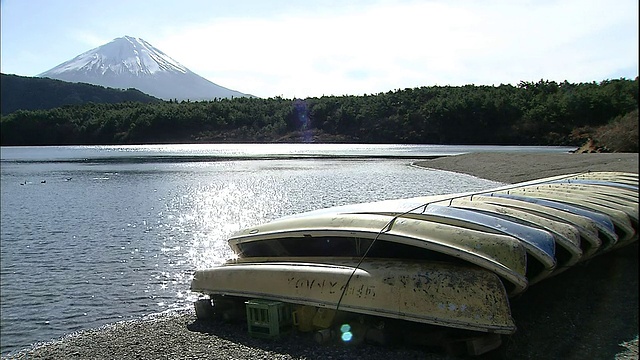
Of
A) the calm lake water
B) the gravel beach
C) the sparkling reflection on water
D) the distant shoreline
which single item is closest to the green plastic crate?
the gravel beach

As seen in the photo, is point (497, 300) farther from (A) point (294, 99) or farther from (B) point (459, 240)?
(A) point (294, 99)

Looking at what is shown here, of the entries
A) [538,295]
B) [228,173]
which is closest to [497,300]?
[538,295]

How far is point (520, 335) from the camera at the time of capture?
24.2 ft

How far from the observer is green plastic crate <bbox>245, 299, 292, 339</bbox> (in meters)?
7.62

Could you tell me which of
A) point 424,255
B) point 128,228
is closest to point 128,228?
point 128,228

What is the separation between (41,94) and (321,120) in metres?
104

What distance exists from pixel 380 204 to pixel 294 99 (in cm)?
12666

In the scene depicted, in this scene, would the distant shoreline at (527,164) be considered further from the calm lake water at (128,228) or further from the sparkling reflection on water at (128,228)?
the sparkling reflection on water at (128,228)

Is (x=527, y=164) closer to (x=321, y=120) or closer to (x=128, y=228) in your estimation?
(x=128, y=228)

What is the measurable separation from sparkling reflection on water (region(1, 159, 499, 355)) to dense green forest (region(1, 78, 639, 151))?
4062 centimetres

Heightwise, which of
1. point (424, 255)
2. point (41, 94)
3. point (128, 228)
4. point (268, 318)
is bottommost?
point (128, 228)

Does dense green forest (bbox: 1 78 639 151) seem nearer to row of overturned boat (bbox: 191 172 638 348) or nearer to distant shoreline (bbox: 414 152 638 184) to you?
distant shoreline (bbox: 414 152 638 184)

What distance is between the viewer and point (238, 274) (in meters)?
8.52

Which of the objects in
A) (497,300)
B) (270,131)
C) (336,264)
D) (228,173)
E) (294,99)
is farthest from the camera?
(294,99)
